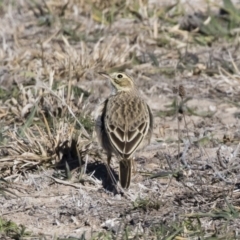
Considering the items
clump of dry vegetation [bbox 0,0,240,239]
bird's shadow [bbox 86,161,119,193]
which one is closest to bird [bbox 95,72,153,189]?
bird's shadow [bbox 86,161,119,193]

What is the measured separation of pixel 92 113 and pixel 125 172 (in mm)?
1773

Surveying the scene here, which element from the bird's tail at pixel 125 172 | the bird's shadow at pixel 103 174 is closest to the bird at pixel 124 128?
the bird's tail at pixel 125 172

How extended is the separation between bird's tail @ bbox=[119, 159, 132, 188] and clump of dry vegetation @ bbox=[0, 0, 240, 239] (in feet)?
0.25

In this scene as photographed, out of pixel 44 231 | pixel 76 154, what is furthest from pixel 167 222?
pixel 76 154

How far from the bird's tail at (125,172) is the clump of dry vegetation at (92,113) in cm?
8

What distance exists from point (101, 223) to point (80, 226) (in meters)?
0.14

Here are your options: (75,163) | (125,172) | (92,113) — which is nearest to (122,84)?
(92,113)

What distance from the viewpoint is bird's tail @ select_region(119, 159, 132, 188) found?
6508 mm

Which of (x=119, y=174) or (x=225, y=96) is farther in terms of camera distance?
(x=225, y=96)

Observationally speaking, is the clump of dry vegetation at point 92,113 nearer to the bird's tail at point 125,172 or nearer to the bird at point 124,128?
the bird's tail at point 125,172

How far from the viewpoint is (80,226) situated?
615 cm

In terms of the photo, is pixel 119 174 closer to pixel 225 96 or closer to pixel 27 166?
pixel 27 166

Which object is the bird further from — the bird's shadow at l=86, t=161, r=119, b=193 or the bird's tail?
the bird's shadow at l=86, t=161, r=119, b=193

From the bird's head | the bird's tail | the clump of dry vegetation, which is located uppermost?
the bird's head
